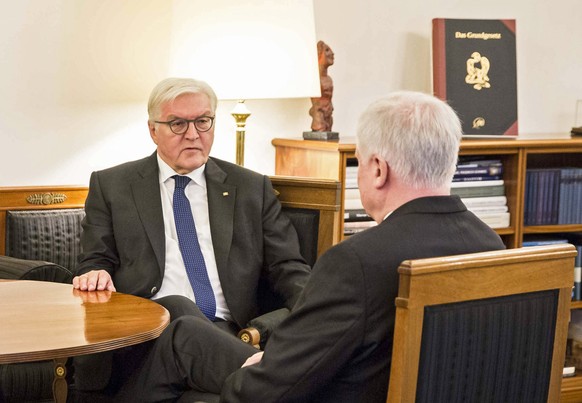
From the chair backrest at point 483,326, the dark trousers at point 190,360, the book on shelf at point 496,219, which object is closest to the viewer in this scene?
the chair backrest at point 483,326

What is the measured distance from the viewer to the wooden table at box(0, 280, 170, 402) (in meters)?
2.36

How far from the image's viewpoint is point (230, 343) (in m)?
2.65

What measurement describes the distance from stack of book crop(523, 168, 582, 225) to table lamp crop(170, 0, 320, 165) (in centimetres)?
129

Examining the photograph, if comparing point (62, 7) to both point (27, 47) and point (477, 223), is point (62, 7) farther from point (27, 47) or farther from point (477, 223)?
point (477, 223)

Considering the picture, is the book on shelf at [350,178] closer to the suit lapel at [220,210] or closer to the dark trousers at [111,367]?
the suit lapel at [220,210]

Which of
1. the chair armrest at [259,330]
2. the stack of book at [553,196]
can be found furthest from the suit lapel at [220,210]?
the stack of book at [553,196]

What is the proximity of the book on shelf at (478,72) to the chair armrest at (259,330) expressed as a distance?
5.60 feet

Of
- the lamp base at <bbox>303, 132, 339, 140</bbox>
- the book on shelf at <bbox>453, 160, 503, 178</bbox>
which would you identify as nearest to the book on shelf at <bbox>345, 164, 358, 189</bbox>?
the lamp base at <bbox>303, 132, 339, 140</bbox>

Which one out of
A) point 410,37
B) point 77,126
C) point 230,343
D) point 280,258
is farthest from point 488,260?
point 410,37

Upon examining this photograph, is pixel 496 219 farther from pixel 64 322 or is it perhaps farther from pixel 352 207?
pixel 64 322

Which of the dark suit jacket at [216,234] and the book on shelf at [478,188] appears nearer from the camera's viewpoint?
the dark suit jacket at [216,234]

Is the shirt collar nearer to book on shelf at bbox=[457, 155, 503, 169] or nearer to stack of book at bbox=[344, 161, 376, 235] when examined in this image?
stack of book at bbox=[344, 161, 376, 235]

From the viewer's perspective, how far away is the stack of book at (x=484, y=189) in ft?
14.2

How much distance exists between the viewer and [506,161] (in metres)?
4.46
